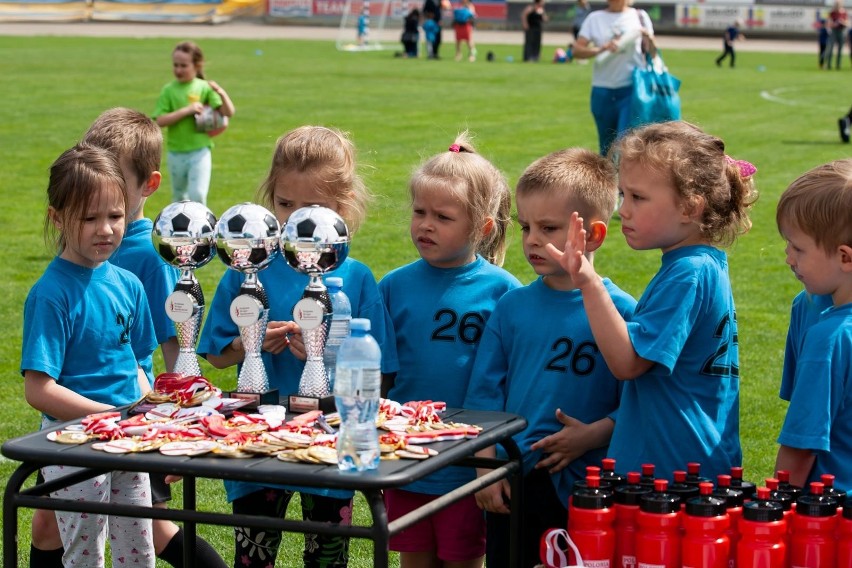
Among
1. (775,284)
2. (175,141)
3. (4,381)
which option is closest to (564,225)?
(4,381)

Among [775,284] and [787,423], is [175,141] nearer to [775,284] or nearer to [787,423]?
[775,284]

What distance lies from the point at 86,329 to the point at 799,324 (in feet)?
7.03

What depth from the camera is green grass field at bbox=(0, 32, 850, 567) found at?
323 inches

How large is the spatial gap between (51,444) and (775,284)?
7.70 metres

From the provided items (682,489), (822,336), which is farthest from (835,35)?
(682,489)

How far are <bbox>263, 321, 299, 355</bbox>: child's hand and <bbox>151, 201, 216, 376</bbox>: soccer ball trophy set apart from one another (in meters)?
0.20

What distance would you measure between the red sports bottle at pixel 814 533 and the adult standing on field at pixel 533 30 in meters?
36.2

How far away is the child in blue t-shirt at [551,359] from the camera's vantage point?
→ 3.91 m

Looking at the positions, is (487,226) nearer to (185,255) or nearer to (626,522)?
(185,255)

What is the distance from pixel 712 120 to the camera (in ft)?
71.9

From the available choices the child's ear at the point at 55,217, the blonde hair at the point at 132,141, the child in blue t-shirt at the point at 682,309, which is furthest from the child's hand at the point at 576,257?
the blonde hair at the point at 132,141

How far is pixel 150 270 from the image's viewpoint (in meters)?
4.61

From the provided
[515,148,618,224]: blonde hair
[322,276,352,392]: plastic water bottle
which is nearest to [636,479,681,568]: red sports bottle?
[322,276,352,392]: plastic water bottle

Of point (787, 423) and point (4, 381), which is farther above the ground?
point (787, 423)
